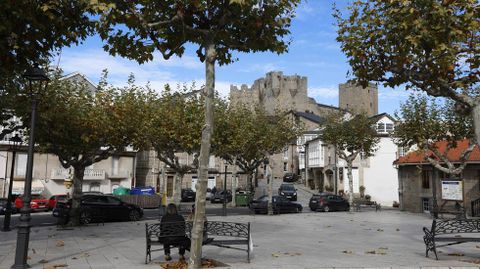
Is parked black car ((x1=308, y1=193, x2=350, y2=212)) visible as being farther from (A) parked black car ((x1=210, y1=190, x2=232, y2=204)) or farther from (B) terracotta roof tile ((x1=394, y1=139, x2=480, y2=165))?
(A) parked black car ((x1=210, y1=190, x2=232, y2=204))

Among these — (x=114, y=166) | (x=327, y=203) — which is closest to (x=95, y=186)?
(x=114, y=166)

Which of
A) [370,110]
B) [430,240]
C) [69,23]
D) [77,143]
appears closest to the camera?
[69,23]

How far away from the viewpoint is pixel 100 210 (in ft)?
70.2

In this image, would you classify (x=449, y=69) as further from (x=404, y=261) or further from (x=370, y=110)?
(x=370, y=110)

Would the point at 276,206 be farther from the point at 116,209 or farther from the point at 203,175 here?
the point at 203,175

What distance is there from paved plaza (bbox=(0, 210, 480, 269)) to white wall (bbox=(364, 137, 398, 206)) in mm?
30035

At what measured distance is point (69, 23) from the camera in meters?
10.2

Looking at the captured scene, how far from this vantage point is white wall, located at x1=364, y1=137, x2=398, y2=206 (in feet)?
152

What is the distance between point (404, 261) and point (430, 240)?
3.69 ft

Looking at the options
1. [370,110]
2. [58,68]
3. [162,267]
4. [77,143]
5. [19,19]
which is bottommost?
[162,267]

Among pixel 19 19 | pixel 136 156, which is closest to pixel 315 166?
pixel 136 156

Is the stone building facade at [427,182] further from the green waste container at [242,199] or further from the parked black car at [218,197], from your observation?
the parked black car at [218,197]

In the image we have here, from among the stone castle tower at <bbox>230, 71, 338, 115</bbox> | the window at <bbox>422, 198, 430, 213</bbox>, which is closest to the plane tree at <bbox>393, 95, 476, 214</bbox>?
the window at <bbox>422, 198, 430, 213</bbox>

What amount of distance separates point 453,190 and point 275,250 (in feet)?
52.1
